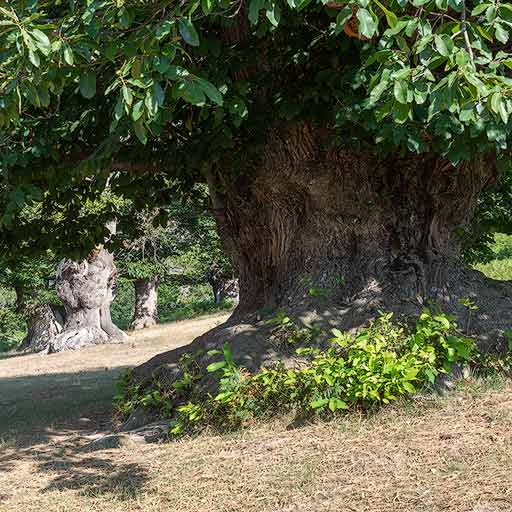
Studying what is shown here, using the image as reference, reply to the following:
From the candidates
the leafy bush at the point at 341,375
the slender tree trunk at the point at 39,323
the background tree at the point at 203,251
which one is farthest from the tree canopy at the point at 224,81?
the background tree at the point at 203,251

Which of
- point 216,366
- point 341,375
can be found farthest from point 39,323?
point 341,375

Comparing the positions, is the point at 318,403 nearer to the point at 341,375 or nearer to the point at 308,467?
the point at 341,375

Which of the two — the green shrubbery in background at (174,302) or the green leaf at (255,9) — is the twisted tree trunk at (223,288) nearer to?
the green shrubbery in background at (174,302)

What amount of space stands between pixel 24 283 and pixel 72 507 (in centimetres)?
2209

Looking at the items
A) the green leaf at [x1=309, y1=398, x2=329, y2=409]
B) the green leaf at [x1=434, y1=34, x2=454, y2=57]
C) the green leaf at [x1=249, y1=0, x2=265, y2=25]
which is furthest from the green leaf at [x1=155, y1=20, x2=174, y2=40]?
the green leaf at [x1=309, y1=398, x2=329, y2=409]

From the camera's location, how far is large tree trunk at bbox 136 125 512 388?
727cm

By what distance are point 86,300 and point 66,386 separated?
10312mm

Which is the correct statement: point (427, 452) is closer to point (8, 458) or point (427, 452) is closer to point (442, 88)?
point (442, 88)

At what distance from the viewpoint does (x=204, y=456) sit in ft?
18.9

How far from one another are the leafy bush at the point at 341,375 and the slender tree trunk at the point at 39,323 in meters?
22.0

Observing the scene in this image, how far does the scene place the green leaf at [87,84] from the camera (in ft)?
13.8

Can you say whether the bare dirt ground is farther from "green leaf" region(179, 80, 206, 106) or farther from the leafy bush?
"green leaf" region(179, 80, 206, 106)

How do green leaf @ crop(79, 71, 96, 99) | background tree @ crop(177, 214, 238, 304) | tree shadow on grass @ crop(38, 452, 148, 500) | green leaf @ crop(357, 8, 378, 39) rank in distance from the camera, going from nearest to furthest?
green leaf @ crop(357, 8, 378, 39)
green leaf @ crop(79, 71, 96, 99)
tree shadow on grass @ crop(38, 452, 148, 500)
background tree @ crop(177, 214, 238, 304)

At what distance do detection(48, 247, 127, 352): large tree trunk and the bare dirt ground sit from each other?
617 inches
